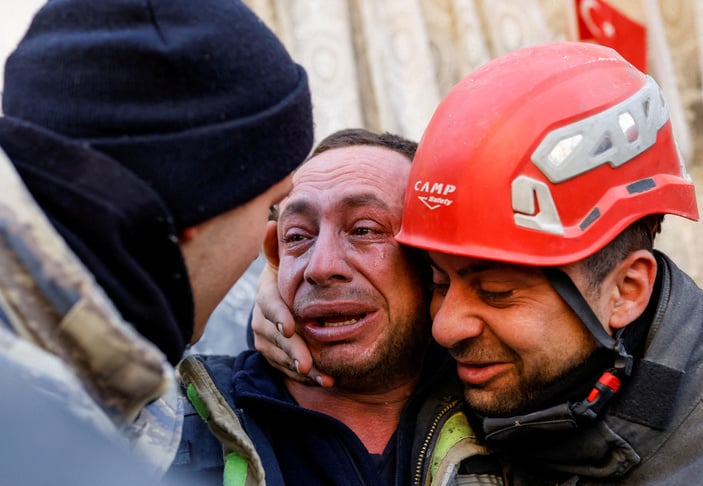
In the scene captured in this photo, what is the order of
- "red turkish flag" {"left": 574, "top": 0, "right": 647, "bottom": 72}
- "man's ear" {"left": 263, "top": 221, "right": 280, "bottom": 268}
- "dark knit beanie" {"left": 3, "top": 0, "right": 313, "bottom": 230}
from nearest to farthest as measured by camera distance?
1. "dark knit beanie" {"left": 3, "top": 0, "right": 313, "bottom": 230}
2. "man's ear" {"left": 263, "top": 221, "right": 280, "bottom": 268}
3. "red turkish flag" {"left": 574, "top": 0, "right": 647, "bottom": 72}

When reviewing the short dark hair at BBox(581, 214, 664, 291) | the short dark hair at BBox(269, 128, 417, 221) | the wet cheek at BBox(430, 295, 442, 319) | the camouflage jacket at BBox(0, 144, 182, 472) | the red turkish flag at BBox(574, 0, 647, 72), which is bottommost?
the red turkish flag at BBox(574, 0, 647, 72)

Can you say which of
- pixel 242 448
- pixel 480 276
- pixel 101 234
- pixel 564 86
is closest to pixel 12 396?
pixel 101 234

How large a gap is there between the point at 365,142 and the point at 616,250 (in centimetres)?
106

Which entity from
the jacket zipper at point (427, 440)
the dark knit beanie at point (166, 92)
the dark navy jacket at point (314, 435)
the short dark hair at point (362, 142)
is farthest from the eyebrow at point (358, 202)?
the dark knit beanie at point (166, 92)

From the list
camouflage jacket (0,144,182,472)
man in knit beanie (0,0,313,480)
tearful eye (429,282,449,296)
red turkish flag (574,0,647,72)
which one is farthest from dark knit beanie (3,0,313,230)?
red turkish flag (574,0,647,72)

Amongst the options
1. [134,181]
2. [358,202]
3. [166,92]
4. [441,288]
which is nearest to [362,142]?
[358,202]

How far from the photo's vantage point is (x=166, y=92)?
148cm

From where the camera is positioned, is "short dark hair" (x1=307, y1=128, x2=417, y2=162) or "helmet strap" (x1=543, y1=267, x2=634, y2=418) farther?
"short dark hair" (x1=307, y1=128, x2=417, y2=162)

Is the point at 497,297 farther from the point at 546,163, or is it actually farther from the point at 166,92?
the point at 166,92

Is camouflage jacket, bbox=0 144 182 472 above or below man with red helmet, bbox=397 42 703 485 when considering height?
above

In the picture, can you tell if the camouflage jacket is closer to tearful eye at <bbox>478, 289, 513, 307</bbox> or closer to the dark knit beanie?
the dark knit beanie

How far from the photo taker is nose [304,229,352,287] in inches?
105

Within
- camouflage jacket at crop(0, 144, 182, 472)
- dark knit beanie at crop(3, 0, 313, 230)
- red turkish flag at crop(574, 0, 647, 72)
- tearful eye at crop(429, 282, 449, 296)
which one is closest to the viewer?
camouflage jacket at crop(0, 144, 182, 472)

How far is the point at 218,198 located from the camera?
1535 mm
